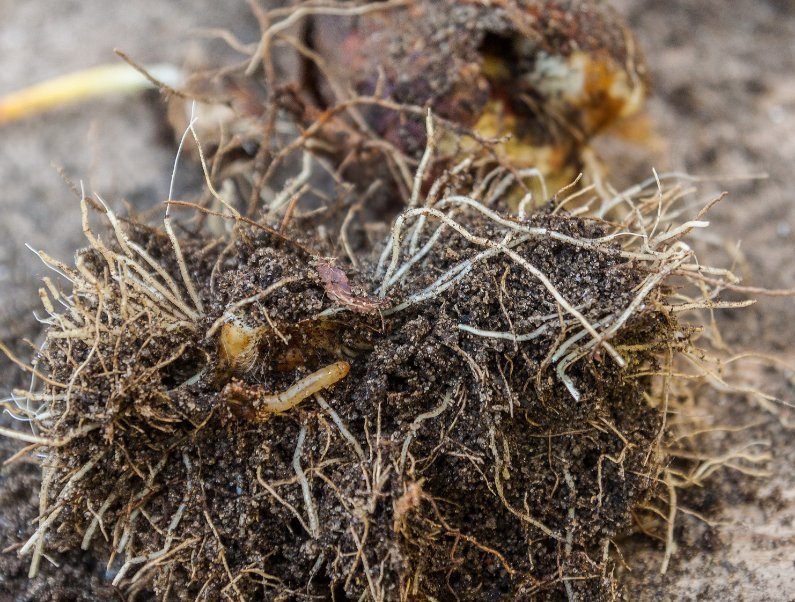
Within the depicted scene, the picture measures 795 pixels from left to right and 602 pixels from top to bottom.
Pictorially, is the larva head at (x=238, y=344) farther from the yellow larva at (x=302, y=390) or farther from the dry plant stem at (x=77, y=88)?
the dry plant stem at (x=77, y=88)

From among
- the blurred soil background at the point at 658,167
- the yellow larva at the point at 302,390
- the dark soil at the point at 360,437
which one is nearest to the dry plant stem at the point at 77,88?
the blurred soil background at the point at 658,167

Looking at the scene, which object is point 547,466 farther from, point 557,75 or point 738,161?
point 738,161

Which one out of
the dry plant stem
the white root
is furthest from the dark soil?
the dry plant stem

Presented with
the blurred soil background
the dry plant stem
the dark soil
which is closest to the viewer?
the dark soil

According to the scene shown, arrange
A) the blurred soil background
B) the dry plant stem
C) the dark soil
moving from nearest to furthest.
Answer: the dark soil
the blurred soil background
the dry plant stem

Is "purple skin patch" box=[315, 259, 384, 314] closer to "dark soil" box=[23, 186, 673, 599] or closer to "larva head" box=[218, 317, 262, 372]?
"dark soil" box=[23, 186, 673, 599]

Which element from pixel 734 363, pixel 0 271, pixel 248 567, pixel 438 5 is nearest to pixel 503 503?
pixel 248 567
